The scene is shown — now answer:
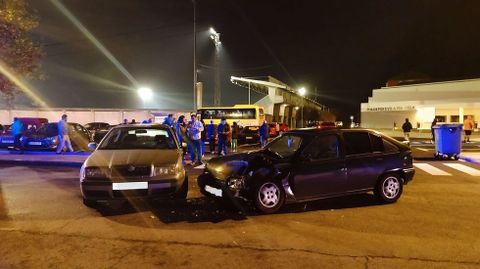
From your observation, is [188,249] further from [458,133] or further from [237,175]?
[458,133]

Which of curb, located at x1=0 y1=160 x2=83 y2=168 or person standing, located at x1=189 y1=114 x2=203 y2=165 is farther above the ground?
person standing, located at x1=189 y1=114 x2=203 y2=165

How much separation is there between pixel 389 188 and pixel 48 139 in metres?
14.3

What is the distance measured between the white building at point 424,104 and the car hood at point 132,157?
145 ft

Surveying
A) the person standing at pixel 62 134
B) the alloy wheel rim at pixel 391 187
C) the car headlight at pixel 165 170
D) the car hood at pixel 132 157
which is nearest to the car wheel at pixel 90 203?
the car hood at pixel 132 157

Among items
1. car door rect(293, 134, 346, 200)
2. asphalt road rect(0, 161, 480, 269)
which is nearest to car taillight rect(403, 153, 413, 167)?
asphalt road rect(0, 161, 480, 269)

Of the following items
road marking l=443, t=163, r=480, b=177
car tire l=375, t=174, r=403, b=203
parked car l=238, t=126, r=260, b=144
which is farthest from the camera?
parked car l=238, t=126, r=260, b=144

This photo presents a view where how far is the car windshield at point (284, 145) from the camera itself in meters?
7.91

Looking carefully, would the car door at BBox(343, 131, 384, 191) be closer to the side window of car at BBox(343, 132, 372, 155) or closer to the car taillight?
the side window of car at BBox(343, 132, 372, 155)

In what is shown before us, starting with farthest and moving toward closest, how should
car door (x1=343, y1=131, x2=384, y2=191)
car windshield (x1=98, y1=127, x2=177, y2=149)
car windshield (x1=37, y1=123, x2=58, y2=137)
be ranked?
car windshield (x1=37, y1=123, x2=58, y2=137) < car windshield (x1=98, y1=127, x2=177, y2=149) < car door (x1=343, y1=131, x2=384, y2=191)

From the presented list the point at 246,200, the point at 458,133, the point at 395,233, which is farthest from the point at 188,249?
the point at 458,133

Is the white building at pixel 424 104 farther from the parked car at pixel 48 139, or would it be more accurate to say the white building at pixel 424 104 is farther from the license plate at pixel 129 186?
the license plate at pixel 129 186

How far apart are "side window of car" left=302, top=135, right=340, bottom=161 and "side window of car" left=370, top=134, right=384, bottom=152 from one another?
0.86m

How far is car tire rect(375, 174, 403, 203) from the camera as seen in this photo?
780cm

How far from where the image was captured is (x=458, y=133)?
50.7ft
